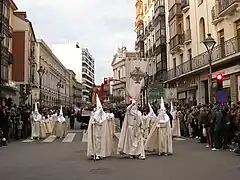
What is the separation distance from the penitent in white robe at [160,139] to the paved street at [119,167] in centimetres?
54

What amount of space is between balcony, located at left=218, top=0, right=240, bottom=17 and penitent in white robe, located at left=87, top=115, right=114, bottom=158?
1367 centimetres

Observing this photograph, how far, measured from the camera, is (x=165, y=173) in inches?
370

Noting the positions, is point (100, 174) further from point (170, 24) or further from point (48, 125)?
point (170, 24)

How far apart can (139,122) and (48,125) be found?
40.2 feet

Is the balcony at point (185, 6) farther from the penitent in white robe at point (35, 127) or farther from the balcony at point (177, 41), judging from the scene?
the penitent in white robe at point (35, 127)

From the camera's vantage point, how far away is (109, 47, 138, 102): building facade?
97438mm

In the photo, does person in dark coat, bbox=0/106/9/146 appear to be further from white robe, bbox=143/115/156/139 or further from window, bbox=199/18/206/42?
window, bbox=199/18/206/42

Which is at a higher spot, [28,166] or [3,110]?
[3,110]

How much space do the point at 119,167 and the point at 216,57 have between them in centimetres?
1710

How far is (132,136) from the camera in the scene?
12602 mm

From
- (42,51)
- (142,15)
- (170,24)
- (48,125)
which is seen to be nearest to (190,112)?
(48,125)

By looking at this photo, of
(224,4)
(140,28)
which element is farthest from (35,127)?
(140,28)

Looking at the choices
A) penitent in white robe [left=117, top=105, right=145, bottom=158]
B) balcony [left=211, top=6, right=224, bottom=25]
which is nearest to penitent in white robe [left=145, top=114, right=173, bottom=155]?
penitent in white robe [left=117, top=105, right=145, bottom=158]

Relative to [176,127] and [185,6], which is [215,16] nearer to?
[185,6]
